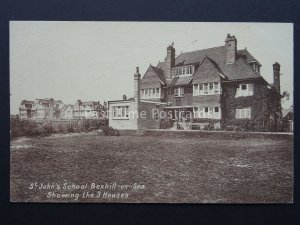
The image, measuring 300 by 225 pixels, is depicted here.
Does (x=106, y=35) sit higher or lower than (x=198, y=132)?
higher

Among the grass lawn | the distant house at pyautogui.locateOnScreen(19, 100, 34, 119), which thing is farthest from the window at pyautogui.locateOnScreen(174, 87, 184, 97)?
the distant house at pyautogui.locateOnScreen(19, 100, 34, 119)

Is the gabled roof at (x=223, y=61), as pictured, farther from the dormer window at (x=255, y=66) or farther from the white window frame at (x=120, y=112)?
the white window frame at (x=120, y=112)

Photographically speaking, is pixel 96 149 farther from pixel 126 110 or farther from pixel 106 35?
pixel 106 35

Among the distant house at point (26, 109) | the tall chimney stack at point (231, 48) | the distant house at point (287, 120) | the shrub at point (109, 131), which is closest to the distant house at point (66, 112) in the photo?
the distant house at point (26, 109)

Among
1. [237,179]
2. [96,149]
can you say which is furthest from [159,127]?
[237,179]

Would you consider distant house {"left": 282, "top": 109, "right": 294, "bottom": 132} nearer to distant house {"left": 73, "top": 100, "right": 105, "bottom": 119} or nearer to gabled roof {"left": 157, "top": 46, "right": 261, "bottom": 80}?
gabled roof {"left": 157, "top": 46, "right": 261, "bottom": 80}
